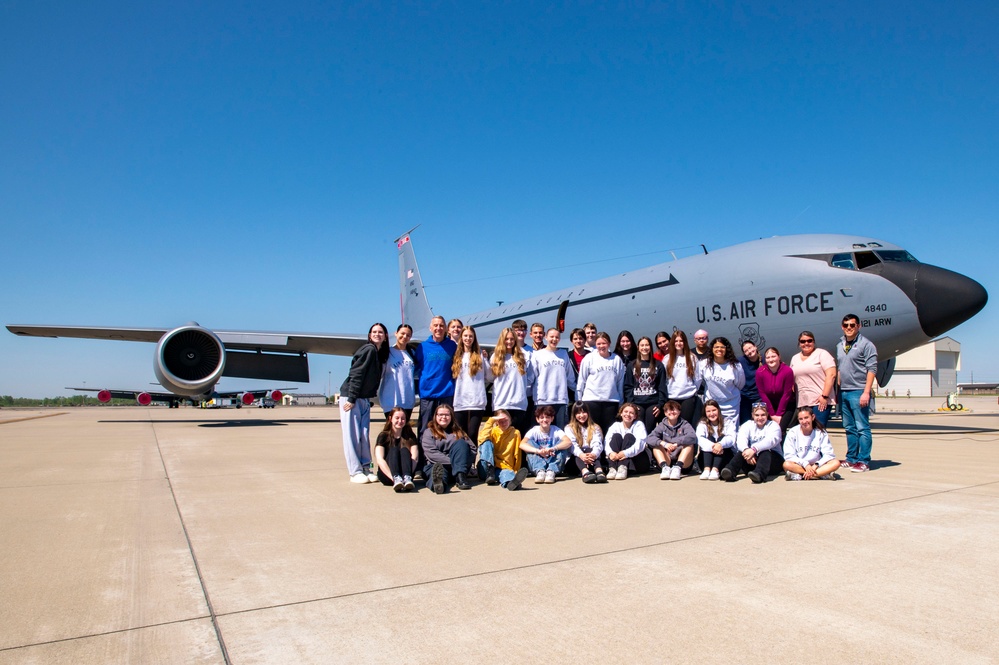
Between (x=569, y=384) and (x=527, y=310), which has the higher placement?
(x=527, y=310)

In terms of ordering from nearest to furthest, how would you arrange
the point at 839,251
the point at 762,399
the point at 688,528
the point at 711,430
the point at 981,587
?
the point at 981,587 → the point at 688,528 → the point at 711,430 → the point at 762,399 → the point at 839,251

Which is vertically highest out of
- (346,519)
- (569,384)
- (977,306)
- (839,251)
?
(839,251)


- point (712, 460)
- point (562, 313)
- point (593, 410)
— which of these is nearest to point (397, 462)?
point (593, 410)

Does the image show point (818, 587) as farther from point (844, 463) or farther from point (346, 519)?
point (844, 463)

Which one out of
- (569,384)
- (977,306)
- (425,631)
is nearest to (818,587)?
(425,631)

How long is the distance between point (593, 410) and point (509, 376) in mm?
1074

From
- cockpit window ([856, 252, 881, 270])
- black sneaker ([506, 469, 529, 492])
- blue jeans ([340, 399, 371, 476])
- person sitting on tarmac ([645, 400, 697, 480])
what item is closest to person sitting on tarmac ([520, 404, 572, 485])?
black sneaker ([506, 469, 529, 492])

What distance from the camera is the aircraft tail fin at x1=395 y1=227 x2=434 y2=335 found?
24.8 metres

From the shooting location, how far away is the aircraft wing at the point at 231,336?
52.3ft

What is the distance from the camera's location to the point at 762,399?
23.4 ft

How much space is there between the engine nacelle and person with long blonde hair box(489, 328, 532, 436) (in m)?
10.3

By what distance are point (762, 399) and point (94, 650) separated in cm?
667

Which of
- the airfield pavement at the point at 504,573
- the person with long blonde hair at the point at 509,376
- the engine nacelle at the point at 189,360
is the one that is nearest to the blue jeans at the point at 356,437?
the airfield pavement at the point at 504,573

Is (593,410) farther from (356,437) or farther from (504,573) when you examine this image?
(504,573)
